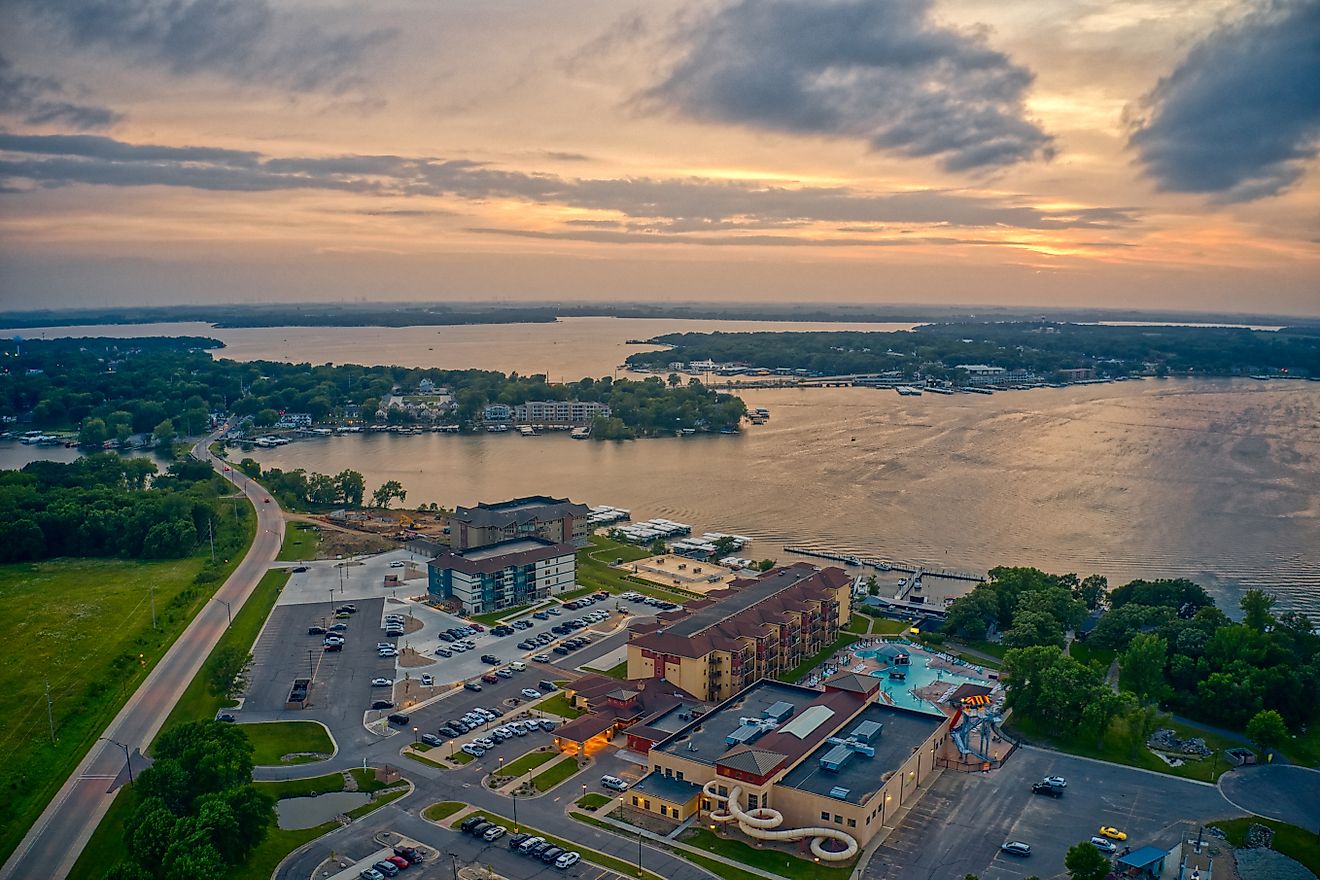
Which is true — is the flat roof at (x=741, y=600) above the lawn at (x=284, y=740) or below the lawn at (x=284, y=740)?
above

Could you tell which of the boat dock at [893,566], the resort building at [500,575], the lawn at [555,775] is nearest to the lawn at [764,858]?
the lawn at [555,775]

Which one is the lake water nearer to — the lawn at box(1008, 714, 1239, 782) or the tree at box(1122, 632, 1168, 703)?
the tree at box(1122, 632, 1168, 703)

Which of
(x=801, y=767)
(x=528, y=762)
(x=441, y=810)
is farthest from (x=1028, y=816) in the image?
(x=441, y=810)

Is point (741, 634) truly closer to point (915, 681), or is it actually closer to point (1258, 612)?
point (915, 681)

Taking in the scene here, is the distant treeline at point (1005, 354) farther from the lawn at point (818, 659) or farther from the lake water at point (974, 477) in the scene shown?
the lawn at point (818, 659)

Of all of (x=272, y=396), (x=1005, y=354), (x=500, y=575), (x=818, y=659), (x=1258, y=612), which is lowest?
(x=818, y=659)

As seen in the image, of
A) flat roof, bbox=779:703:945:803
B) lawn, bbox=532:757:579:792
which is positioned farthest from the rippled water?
lawn, bbox=532:757:579:792

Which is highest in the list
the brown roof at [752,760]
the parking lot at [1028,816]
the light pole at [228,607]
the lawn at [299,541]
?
the brown roof at [752,760]
